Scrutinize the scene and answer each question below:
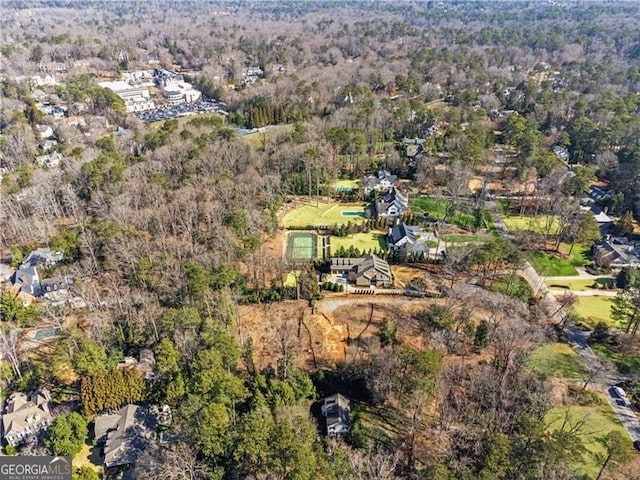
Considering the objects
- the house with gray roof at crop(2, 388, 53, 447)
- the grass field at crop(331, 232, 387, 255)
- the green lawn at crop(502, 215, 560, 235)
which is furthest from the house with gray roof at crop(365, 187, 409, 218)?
the house with gray roof at crop(2, 388, 53, 447)

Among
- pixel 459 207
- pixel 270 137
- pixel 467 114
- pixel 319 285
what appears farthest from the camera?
pixel 467 114

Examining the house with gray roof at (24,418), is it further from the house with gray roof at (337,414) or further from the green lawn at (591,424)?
the green lawn at (591,424)

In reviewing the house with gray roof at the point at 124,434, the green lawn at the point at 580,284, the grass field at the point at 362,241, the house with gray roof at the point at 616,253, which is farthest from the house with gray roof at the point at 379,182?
the house with gray roof at the point at 124,434

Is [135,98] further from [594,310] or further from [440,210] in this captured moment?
[594,310]

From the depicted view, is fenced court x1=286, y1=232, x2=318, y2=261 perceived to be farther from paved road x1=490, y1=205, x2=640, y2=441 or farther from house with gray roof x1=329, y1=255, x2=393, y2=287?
paved road x1=490, y1=205, x2=640, y2=441

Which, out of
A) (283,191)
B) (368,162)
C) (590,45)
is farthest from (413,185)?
(590,45)

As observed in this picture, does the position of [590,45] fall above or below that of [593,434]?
above

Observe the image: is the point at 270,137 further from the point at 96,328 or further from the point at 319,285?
the point at 96,328
